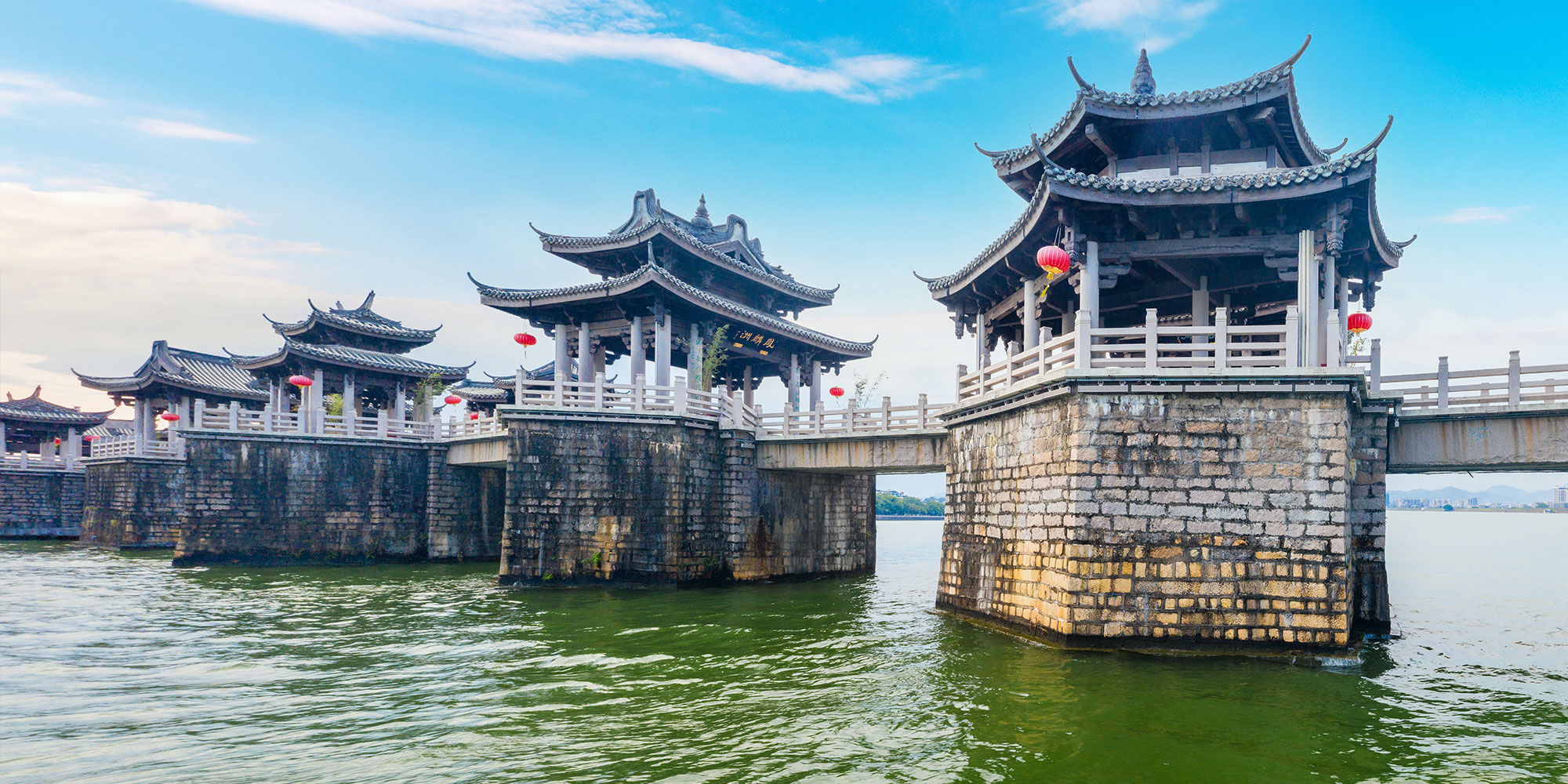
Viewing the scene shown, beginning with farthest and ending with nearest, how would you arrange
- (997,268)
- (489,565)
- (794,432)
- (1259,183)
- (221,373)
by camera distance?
(221,373)
(489,565)
(794,432)
(997,268)
(1259,183)

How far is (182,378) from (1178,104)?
36043 millimetres

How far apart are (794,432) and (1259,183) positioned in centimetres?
1156

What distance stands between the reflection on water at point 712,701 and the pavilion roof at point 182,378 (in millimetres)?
19386

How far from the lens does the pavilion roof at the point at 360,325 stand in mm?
30672

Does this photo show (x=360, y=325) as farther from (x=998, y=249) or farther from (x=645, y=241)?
(x=998, y=249)

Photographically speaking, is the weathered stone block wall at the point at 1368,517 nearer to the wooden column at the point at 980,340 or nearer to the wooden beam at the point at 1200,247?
the wooden beam at the point at 1200,247

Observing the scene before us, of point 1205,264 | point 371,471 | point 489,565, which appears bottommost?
point 489,565

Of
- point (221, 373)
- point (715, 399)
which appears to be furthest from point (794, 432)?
point (221, 373)

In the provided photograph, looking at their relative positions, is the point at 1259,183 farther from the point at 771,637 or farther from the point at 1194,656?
the point at 771,637

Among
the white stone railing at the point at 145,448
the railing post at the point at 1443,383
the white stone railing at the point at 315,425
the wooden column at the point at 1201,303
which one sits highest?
the wooden column at the point at 1201,303

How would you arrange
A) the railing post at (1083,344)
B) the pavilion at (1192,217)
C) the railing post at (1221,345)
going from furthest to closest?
the pavilion at (1192,217)
the railing post at (1083,344)
the railing post at (1221,345)

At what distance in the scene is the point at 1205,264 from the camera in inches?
601

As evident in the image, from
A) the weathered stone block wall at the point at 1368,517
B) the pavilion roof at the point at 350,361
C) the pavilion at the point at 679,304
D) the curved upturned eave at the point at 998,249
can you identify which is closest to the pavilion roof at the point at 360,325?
the pavilion roof at the point at 350,361

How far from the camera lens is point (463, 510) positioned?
27.8 meters
